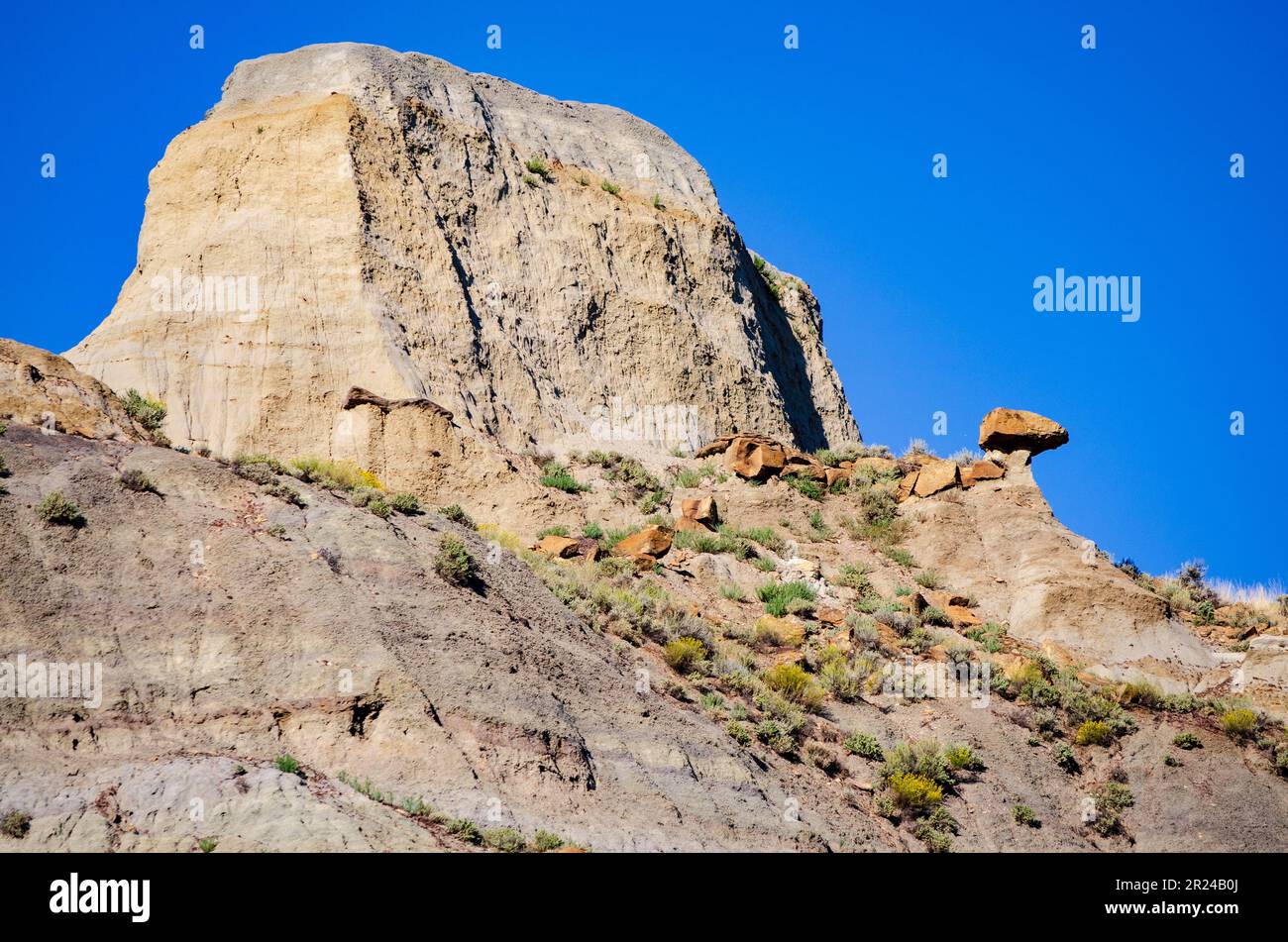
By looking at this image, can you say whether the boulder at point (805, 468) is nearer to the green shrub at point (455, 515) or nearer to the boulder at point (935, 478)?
the boulder at point (935, 478)

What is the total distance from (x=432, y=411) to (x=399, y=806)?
1478 cm

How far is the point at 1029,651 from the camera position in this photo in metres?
23.1

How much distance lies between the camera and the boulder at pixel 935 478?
27806 mm

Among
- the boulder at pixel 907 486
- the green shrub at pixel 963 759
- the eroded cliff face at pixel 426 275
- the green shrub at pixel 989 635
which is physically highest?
the eroded cliff face at pixel 426 275

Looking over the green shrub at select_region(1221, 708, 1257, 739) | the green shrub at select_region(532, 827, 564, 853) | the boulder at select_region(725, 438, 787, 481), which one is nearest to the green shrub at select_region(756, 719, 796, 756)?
the green shrub at select_region(532, 827, 564, 853)

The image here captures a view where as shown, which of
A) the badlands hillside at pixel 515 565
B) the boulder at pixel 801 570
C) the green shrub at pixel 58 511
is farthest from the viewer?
the boulder at pixel 801 570

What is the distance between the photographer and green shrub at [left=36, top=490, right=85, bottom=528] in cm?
1438

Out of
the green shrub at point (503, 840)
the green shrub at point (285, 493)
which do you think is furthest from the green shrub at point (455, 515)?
the green shrub at point (503, 840)

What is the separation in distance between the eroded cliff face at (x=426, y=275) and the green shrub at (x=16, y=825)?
593 inches

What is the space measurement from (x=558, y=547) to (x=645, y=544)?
2097mm

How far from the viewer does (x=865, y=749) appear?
18875 millimetres

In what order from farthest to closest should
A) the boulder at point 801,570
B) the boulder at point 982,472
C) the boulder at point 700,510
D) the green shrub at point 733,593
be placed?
the boulder at point 982,472 → the boulder at point 700,510 → the boulder at point 801,570 → the green shrub at point 733,593

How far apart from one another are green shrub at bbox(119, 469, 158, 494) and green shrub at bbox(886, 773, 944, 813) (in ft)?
36.1

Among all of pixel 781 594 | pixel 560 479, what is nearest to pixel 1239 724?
pixel 781 594
